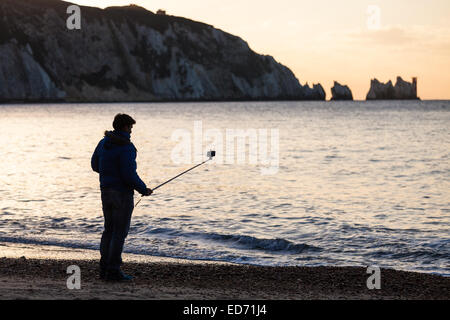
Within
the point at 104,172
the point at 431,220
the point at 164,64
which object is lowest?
the point at 431,220

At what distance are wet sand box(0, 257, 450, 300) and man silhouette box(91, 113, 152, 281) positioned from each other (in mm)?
875

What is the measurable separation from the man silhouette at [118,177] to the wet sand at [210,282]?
2.87 ft

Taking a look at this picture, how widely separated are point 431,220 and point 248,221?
513 cm

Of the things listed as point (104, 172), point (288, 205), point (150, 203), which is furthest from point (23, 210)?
point (104, 172)

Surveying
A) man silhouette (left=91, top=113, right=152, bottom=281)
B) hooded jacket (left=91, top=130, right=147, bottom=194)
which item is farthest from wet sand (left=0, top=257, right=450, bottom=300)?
hooded jacket (left=91, top=130, right=147, bottom=194)

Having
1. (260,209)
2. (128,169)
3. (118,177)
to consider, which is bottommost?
(260,209)

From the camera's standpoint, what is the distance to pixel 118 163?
880cm

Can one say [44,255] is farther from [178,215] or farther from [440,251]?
[440,251]

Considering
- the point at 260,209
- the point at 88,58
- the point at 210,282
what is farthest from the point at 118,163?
the point at 88,58

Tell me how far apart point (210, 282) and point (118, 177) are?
92.4 inches

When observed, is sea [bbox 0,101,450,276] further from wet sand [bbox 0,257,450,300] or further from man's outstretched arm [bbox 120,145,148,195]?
man's outstretched arm [bbox 120,145,148,195]

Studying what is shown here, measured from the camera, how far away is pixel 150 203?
20.4 meters

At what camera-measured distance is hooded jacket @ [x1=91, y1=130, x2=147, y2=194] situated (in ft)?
28.7

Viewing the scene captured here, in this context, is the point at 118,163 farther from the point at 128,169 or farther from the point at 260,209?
the point at 260,209
